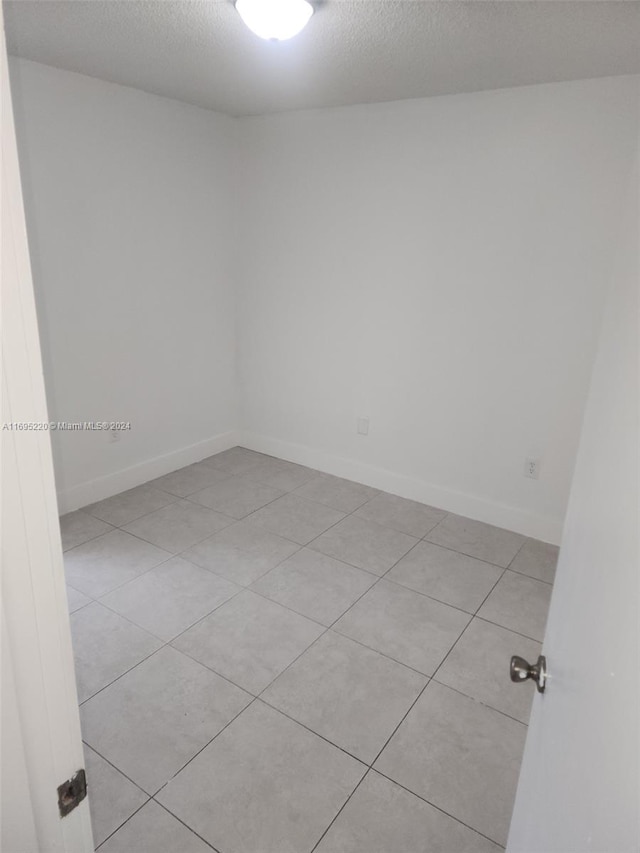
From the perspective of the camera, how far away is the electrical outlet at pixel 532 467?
9.61 feet

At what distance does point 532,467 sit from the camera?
9.66 ft

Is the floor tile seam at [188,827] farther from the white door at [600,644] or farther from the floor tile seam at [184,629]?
Result: the white door at [600,644]

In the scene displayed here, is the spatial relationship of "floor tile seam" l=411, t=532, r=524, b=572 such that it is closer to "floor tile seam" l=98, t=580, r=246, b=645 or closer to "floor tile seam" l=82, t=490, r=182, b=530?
"floor tile seam" l=98, t=580, r=246, b=645

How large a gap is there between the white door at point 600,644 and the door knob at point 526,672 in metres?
0.03

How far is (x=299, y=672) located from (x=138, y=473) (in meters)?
1.96

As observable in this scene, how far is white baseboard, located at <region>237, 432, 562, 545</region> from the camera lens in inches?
118

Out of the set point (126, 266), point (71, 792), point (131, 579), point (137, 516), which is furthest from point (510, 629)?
point (126, 266)

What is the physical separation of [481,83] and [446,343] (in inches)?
50.5

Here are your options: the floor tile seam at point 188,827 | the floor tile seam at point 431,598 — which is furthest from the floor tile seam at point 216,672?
the floor tile seam at point 431,598

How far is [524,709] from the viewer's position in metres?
1.87

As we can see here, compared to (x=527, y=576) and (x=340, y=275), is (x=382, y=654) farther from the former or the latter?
(x=340, y=275)

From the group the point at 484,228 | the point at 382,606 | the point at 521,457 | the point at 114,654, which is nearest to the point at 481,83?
A: the point at 484,228

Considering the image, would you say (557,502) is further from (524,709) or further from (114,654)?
(114,654)

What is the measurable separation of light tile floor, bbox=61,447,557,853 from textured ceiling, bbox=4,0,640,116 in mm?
2294
